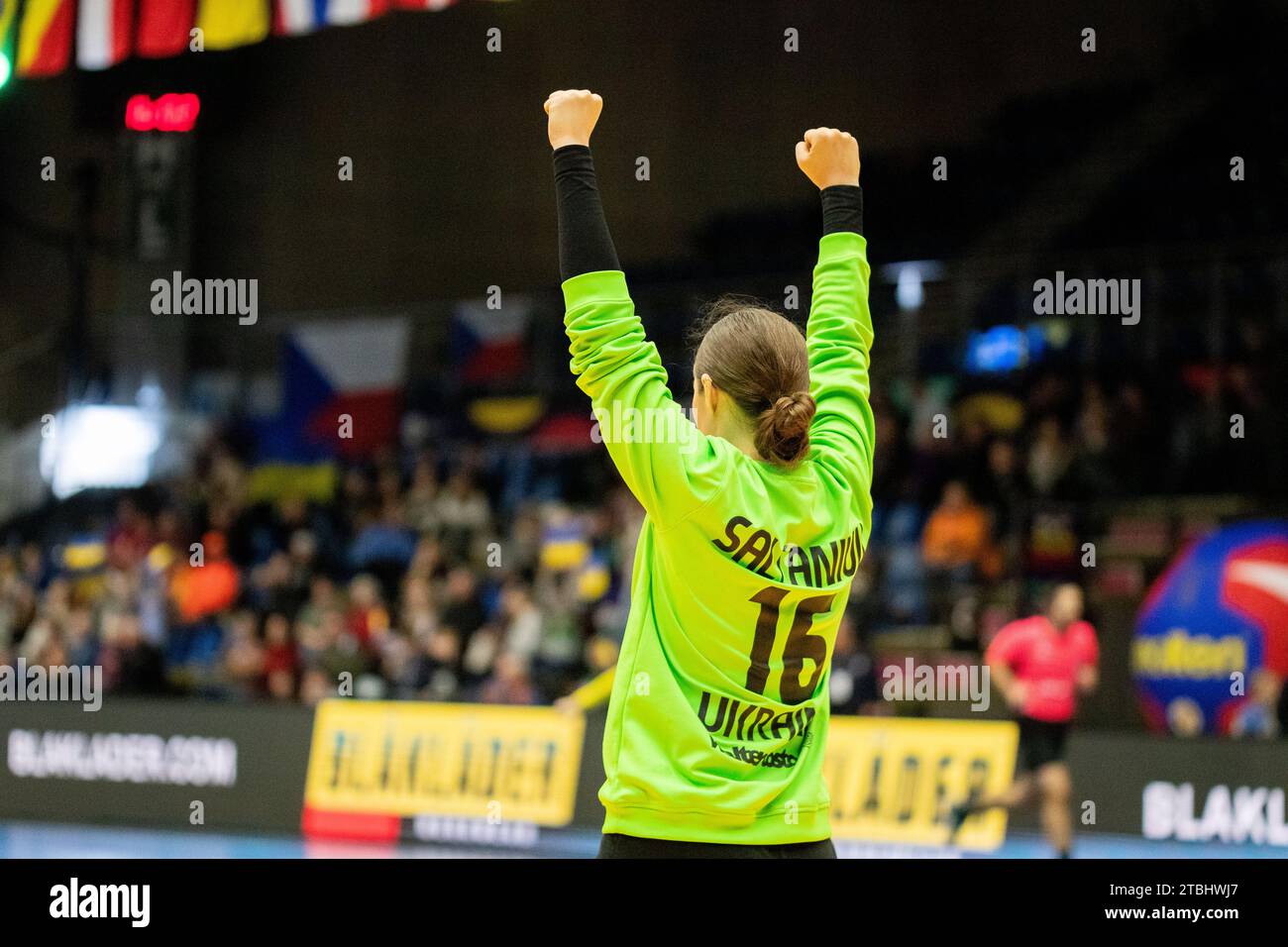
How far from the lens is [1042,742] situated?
9406 mm

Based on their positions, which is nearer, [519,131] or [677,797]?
[677,797]

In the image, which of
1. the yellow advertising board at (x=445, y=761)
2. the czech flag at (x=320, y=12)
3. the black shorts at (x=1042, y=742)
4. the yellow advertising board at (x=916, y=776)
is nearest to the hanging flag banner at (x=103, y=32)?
the czech flag at (x=320, y=12)

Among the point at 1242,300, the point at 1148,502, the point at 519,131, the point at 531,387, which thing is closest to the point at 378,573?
the point at 531,387

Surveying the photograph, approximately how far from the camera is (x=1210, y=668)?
36.2ft

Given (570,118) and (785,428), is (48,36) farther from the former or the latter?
(785,428)

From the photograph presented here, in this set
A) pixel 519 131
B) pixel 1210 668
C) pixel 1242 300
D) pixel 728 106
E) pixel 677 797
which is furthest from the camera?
pixel 519 131

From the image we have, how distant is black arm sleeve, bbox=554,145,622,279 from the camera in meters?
2.31

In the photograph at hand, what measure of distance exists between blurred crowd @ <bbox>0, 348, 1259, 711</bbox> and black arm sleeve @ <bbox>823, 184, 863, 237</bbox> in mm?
8245

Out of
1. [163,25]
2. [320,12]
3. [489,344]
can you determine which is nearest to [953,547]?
[320,12]

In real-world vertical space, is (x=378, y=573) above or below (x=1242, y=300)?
below

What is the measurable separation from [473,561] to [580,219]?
11971mm
